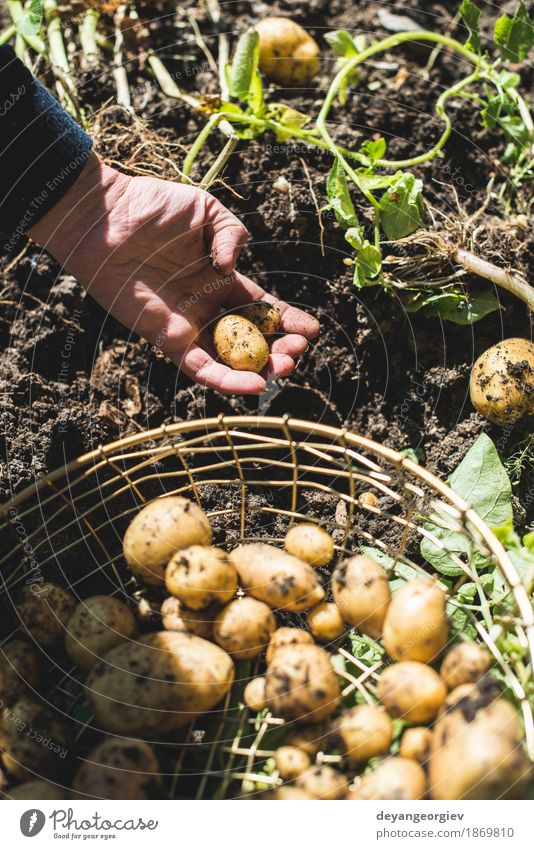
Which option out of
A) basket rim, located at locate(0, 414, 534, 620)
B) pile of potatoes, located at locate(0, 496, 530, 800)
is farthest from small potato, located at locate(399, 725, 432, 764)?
basket rim, located at locate(0, 414, 534, 620)

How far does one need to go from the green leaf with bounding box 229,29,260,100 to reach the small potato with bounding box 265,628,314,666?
1.56 meters

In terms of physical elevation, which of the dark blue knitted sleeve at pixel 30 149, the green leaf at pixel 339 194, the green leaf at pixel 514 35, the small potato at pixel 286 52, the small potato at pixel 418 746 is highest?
the dark blue knitted sleeve at pixel 30 149

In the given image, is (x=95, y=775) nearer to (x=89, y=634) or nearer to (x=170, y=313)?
(x=89, y=634)

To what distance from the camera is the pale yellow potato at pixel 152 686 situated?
114 centimetres

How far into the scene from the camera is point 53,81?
222cm

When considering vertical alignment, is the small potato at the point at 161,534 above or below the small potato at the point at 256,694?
above

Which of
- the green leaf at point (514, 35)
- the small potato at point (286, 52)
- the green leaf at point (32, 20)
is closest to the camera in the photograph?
the green leaf at point (514, 35)

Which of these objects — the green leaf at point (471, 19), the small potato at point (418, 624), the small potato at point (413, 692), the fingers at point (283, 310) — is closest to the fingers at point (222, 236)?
the fingers at point (283, 310)

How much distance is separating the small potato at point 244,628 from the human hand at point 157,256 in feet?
2.11

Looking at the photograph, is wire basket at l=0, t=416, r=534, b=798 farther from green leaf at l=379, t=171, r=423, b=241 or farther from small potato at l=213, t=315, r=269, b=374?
green leaf at l=379, t=171, r=423, b=241

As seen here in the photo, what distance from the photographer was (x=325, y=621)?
128 cm

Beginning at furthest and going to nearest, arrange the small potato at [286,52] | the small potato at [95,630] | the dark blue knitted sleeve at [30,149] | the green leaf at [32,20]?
the small potato at [286,52] → the green leaf at [32,20] → the dark blue knitted sleeve at [30,149] → the small potato at [95,630]

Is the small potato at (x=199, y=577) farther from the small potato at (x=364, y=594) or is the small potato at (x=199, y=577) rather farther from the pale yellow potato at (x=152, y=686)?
the small potato at (x=364, y=594)
